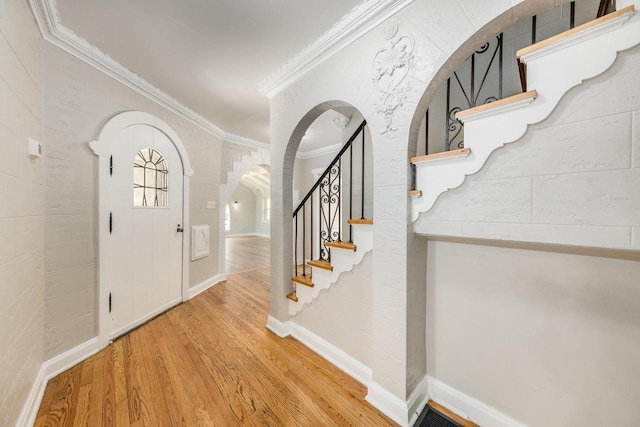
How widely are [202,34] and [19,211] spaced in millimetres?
1629

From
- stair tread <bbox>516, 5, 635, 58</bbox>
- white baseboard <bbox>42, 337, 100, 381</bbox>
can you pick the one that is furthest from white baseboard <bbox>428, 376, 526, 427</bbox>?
white baseboard <bbox>42, 337, 100, 381</bbox>

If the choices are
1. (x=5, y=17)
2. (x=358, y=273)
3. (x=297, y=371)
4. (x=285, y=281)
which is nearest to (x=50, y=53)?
(x=5, y=17)

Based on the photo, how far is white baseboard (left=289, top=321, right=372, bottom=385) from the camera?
1.63m

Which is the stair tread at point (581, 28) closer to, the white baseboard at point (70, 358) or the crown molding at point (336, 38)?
the crown molding at point (336, 38)

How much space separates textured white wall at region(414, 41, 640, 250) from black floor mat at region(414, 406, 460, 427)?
1163mm

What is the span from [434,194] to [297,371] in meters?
1.64

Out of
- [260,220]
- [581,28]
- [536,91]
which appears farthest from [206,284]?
[260,220]

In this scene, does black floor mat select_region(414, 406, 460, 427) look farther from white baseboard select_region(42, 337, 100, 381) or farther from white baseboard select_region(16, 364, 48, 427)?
white baseboard select_region(42, 337, 100, 381)

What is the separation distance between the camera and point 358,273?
1687 millimetres

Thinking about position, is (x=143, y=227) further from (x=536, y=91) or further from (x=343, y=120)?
(x=536, y=91)

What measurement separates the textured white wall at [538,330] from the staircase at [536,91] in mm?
493

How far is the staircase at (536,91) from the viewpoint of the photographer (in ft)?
2.56

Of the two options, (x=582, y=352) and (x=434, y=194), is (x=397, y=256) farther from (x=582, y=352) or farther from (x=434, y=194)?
(x=582, y=352)

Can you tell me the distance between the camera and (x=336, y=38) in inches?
63.7
